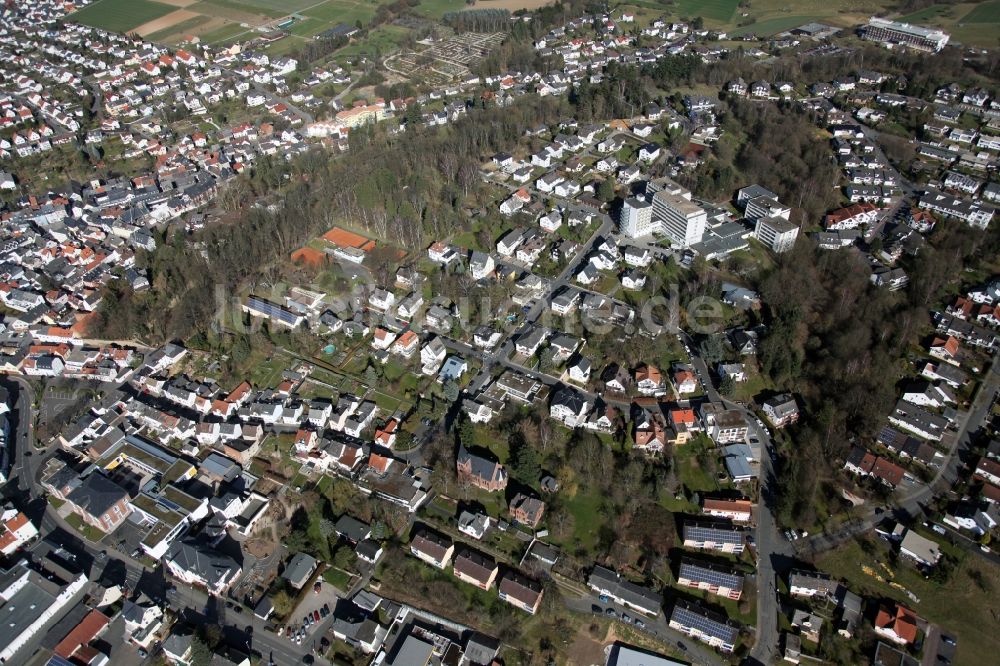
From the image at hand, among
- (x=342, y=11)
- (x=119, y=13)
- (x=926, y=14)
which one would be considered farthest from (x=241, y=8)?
(x=926, y=14)

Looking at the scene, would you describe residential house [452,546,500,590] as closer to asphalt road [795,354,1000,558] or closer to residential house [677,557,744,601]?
residential house [677,557,744,601]

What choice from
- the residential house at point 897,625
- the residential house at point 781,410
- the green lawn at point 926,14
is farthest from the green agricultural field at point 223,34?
Answer: the residential house at point 897,625

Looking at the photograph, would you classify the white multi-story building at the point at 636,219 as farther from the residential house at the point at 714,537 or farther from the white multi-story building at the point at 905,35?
the white multi-story building at the point at 905,35

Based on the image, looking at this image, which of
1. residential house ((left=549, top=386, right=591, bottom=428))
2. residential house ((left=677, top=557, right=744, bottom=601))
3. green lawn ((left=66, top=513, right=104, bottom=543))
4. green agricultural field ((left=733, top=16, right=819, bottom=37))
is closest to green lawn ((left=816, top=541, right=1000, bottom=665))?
residential house ((left=677, top=557, right=744, bottom=601))

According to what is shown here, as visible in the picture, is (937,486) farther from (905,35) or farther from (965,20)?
(965,20)

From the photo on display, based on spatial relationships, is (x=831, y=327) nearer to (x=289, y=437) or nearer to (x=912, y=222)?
(x=912, y=222)
